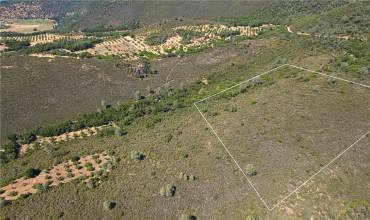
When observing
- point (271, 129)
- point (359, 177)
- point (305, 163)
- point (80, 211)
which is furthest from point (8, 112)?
point (359, 177)

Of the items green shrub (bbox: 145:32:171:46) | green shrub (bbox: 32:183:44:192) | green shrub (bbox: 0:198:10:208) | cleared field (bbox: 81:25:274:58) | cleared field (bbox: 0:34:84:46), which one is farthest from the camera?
cleared field (bbox: 0:34:84:46)

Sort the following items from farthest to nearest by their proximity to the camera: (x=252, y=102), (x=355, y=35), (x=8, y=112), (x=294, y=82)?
(x=355, y=35) → (x=8, y=112) → (x=294, y=82) → (x=252, y=102)

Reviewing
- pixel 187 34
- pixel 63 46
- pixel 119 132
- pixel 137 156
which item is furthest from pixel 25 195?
pixel 187 34

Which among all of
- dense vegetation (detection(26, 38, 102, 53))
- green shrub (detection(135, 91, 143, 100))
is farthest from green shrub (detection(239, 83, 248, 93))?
dense vegetation (detection(26, 38, 102, 53))

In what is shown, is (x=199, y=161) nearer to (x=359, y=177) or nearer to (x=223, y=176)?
(x=223, y=176)

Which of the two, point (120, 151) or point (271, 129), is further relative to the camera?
point (120, 151)

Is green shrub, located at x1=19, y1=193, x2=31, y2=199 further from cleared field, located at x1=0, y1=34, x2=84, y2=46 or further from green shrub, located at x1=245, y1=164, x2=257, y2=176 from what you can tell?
cleared field, located at x1=0, y1=34, x2=84, y2=46

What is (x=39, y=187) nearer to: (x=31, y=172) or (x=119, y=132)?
(x=31, y=172)
